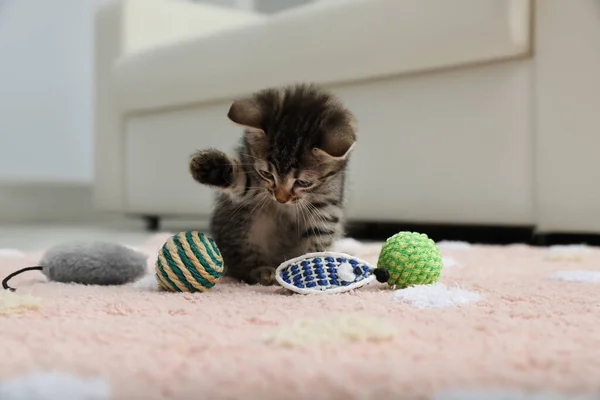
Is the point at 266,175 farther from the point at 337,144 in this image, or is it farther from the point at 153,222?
the point at 153,222

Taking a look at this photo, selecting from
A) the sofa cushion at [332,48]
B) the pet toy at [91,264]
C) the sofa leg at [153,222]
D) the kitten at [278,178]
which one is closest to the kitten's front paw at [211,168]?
the kitten at [278,178]

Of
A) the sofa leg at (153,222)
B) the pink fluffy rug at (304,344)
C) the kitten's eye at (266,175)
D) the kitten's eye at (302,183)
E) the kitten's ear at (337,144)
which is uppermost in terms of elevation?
the kitten's ear at (337,144)

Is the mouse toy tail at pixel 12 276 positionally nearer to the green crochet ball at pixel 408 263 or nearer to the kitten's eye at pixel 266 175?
the kitten's eye at pixel 266 175

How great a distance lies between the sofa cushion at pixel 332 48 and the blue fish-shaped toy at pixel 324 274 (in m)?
0.91

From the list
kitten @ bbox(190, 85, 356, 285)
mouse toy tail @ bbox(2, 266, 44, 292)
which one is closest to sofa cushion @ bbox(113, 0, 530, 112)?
kitten @ bbox(190, 85, 356, 285)

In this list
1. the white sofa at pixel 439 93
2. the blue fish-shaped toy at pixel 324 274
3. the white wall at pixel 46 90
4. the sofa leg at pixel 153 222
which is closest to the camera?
the blue fish-shaped toy at pixel 324 274

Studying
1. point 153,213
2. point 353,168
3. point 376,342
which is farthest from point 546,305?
point 153,213

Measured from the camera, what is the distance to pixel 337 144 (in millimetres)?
913

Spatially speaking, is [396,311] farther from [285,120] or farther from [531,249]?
[531,249]

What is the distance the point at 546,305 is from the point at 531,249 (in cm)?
80

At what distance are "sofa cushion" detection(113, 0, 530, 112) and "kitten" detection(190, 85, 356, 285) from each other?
0.68m

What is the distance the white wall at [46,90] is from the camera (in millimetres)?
3203

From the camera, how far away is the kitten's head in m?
0.95

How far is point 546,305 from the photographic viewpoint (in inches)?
31.4
